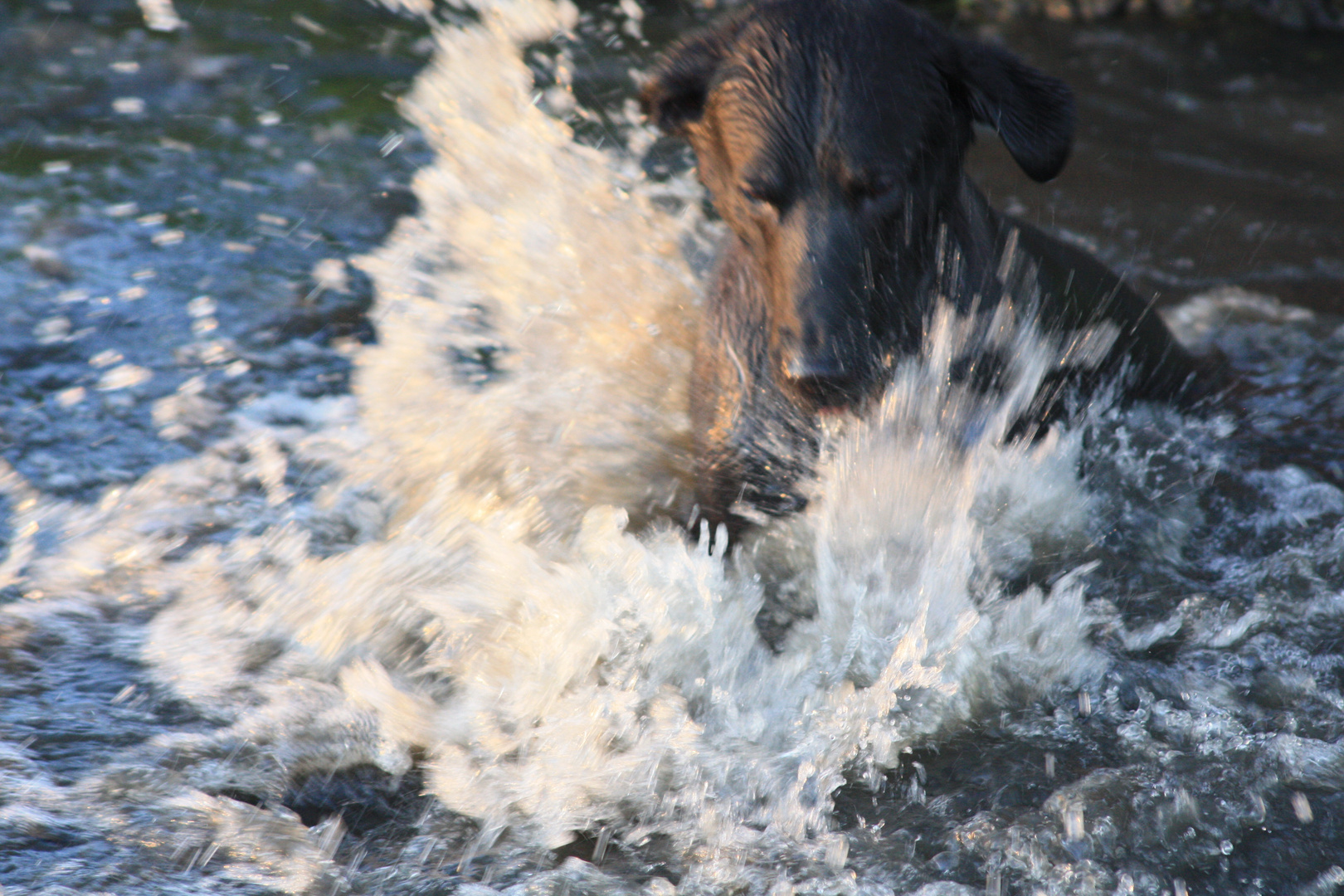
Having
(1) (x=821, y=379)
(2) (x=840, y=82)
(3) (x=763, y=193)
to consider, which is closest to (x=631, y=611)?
(1) (x=821, y=379)

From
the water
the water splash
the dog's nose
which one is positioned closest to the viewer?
the water

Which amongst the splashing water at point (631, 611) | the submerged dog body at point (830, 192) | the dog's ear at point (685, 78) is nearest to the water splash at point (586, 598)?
the splashing water at point (631, 611)

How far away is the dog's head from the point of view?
2.74 m

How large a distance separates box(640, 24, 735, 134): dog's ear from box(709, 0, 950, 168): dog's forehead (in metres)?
A: 0.21

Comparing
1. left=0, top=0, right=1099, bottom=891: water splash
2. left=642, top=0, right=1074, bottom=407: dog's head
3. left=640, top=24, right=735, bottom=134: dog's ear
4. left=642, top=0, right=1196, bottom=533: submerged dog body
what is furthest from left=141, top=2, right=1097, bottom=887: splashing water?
left=640, top=24, right=735, bottom=134: dog's ear

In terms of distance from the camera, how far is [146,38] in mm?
7406

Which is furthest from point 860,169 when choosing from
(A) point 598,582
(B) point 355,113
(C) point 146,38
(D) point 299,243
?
(C) point 146,38

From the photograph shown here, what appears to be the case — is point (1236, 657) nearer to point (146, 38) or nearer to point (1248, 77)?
point (1248, 77)

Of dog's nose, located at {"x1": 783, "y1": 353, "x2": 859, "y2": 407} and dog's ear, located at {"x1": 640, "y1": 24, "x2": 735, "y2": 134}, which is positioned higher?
dog's ear, located at {"x1": 640, "y1": 24, "x2": 735, "y2": 134}

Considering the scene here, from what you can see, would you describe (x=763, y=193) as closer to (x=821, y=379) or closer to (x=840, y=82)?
(x=840, y=82)

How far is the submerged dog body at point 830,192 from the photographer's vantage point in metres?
2.75

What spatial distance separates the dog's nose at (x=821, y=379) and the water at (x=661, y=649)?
0.19m

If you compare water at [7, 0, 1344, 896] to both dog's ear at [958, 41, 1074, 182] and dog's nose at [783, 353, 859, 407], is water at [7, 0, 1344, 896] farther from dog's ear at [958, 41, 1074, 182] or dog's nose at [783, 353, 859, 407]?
dog's ear at [958, 41, 1074, 182]

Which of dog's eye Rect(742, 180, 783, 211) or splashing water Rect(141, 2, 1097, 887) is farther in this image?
dog's eye Rect(742, 180, 783, 211)
